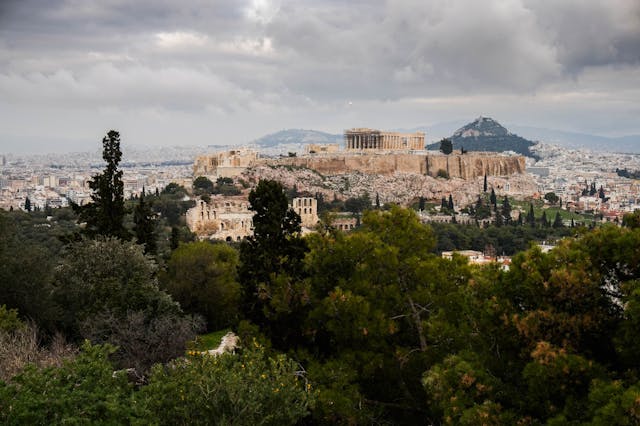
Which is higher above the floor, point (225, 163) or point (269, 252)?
point (225, 163)

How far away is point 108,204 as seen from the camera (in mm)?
19188

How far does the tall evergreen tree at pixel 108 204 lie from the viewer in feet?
62.4

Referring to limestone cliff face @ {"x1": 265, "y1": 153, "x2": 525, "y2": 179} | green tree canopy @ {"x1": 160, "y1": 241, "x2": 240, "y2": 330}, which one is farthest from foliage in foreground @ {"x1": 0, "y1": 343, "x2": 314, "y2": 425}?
limestone cliff face @ {"x1": 265, "y1": 153, "x2": 525, "y2": 179}

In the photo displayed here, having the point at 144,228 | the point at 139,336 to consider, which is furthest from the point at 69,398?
the point at 144,228

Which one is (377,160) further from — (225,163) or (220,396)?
(220,396)

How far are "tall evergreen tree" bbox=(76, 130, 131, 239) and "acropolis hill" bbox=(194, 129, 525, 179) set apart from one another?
62.7m

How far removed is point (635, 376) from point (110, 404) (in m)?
6.02

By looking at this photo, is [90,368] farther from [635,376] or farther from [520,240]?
[520,240]

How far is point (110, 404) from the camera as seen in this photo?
7637mm

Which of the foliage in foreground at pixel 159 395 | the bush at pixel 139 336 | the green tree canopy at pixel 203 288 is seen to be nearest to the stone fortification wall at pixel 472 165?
the green tree canopy at pixel 203 288

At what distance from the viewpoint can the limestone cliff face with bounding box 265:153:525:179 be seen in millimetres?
89938

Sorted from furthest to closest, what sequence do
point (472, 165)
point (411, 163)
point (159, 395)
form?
1. point (472, 165)
2. point (411, 163)
3. point (159, 395)

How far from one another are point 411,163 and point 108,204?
78.9 metres

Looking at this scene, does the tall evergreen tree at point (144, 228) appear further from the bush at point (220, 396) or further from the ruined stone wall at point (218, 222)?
the ruined stone wall at point (218, 222)
